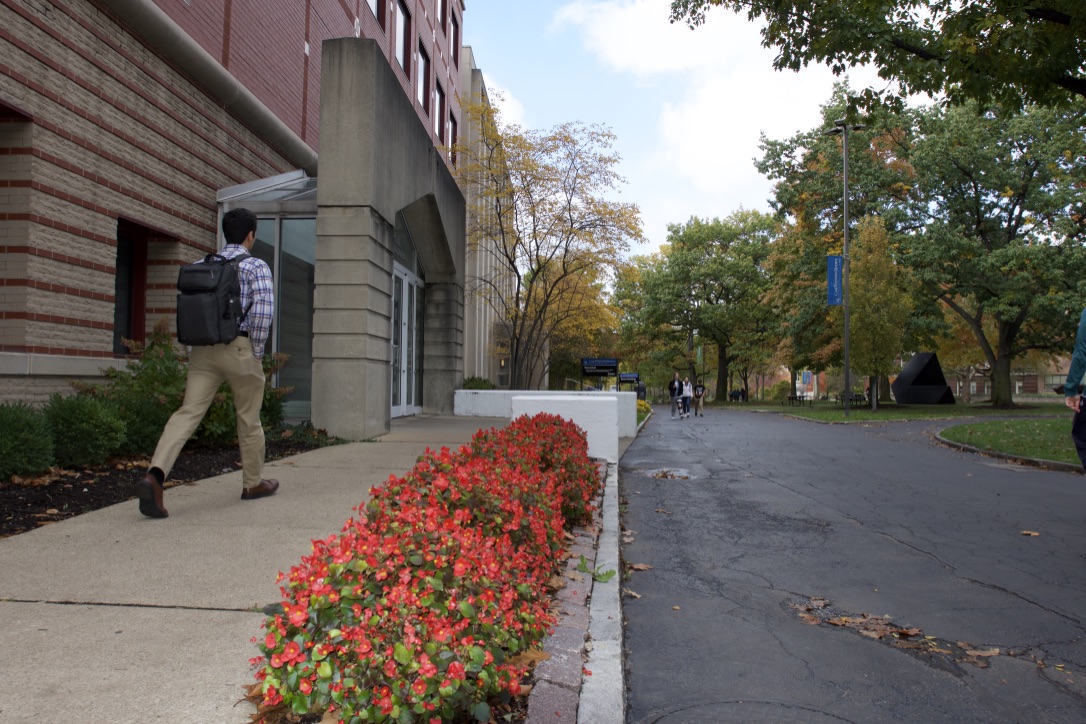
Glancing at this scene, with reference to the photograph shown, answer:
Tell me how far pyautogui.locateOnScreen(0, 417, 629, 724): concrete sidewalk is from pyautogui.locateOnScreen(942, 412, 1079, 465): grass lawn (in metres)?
11.7

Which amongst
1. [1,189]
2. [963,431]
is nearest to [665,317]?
[963,431]

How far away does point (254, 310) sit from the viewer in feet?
17.6

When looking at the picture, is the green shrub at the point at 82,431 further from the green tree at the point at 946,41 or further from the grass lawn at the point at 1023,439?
the grass lawn at the point at 1023,439

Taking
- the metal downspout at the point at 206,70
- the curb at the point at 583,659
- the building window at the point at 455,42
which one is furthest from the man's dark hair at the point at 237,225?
the building window at the point at 455,42

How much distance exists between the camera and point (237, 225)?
218 inches

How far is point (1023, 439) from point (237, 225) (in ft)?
49.8

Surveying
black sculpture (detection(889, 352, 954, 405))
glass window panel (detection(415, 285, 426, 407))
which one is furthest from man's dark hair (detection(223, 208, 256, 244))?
black sculpture (detection(889, 352, 954, 405))

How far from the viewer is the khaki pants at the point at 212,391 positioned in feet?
16.5

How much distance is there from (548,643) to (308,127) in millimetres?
15359

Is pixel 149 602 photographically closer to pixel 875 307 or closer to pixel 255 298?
pixel 255 298

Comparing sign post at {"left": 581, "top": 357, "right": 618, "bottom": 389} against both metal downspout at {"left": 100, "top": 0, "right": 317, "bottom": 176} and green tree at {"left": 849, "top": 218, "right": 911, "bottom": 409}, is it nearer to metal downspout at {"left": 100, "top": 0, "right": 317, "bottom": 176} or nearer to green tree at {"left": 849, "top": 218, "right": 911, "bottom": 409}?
green tree at {"left": 849, "top": 218, "right": 911, "bottom": 409}

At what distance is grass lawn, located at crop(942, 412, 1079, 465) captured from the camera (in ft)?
41.3

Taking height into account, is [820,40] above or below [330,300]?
above

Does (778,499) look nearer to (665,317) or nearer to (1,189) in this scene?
(1,189)
